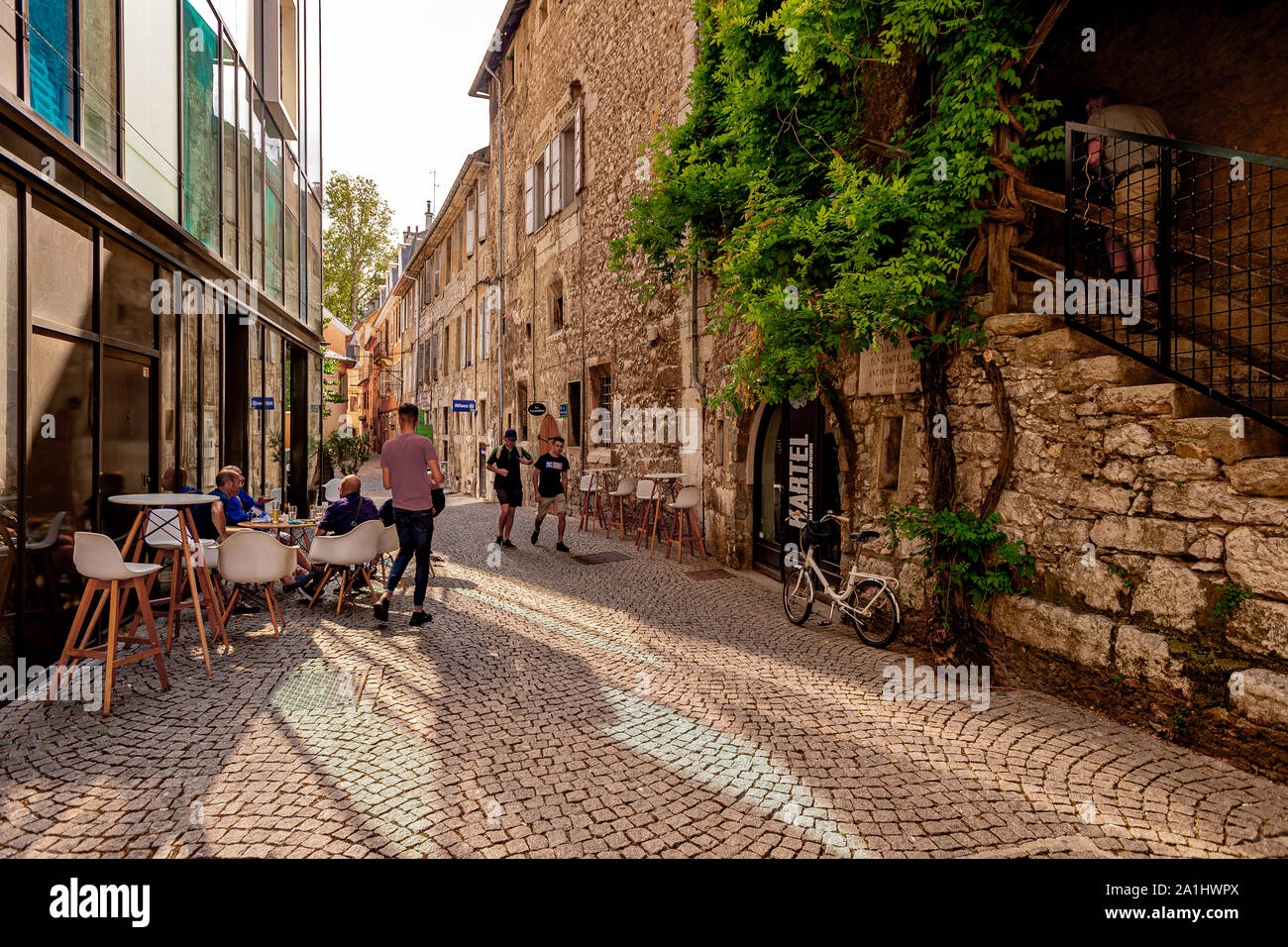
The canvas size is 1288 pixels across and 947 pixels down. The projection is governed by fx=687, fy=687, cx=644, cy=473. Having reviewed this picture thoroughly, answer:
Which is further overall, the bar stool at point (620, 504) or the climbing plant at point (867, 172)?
the bar stool at point (620, 504)

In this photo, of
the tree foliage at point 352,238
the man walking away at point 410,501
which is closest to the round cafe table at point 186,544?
the man walking away at point 410,501

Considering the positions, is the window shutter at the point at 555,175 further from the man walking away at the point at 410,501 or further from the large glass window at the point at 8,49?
the large glass window at the point at 8,49

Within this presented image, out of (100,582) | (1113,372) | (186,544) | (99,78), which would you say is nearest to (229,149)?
(99,78)

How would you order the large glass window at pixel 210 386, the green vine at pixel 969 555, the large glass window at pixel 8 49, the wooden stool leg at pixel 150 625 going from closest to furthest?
the wooden stool leg at pixel 150 625 → the large glass window at pixel 8 49 → the green vine at pixel 969 555 → the large glass window at pixel 210 386

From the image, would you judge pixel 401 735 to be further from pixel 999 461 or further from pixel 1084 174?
pixel 1084 174

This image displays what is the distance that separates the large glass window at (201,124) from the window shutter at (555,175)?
24.2ft

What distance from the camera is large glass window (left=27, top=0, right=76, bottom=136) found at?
4594 mm

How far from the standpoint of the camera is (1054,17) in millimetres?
4414

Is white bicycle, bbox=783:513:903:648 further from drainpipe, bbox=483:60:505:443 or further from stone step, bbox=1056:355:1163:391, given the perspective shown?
drainpipe, bbox=483:60:505:443

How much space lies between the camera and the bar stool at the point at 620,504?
449 inches

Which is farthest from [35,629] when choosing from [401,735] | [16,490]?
[401,735]

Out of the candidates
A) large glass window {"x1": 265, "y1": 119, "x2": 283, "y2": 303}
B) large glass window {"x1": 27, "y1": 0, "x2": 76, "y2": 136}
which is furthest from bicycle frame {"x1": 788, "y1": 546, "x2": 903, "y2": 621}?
large glass window {"x1": 265, "y1": 119, "x2": 283, "y2": 303}

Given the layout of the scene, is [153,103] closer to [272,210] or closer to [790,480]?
[272,210]

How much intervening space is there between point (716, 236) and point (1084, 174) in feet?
12.5
